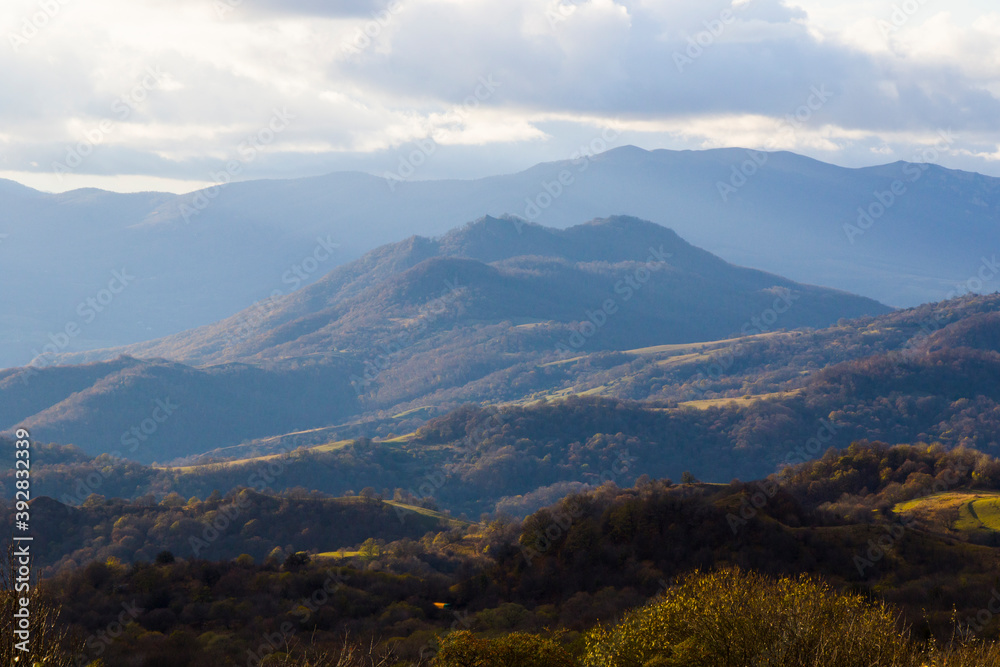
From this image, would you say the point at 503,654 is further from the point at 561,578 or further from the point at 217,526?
the point at 217,526

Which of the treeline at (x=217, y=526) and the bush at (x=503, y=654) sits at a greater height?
the bush at (x=503, y=654)

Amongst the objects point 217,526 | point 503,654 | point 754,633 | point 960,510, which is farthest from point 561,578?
point 217,526

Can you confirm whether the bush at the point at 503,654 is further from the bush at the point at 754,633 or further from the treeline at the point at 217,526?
the treeline at the point at 217,526

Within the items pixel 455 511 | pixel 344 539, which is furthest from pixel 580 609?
pixel 455 511

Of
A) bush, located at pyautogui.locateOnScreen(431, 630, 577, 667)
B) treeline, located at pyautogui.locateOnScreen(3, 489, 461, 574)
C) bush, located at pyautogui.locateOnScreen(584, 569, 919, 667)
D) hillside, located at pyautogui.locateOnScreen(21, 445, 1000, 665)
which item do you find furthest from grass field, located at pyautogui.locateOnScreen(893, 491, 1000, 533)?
treeline, located at pyautogui.locateOnScreen(3, 489, 461, 574)

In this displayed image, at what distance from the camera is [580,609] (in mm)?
49781

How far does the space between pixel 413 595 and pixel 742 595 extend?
3681cm

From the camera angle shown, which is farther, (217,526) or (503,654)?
(217,526)

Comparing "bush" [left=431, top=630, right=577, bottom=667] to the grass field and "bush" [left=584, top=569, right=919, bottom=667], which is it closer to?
"bush" [left=584, top=569, right=919, bottom=667]

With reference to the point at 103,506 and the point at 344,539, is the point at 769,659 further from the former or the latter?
the point at 103,506

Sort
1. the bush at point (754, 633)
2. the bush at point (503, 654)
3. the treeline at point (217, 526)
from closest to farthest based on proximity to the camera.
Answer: the bush at point (754, 633), the bush at point (503, 654), the treeline at point (217, 526)

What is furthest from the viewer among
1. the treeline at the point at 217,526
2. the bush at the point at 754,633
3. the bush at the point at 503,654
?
the treeline at the point at 217,526

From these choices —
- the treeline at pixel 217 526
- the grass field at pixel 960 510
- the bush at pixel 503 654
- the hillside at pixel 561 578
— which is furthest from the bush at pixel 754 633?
the treeline at pixel 217 526

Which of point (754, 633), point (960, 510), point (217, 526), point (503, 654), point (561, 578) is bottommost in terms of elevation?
point (217, 526)
